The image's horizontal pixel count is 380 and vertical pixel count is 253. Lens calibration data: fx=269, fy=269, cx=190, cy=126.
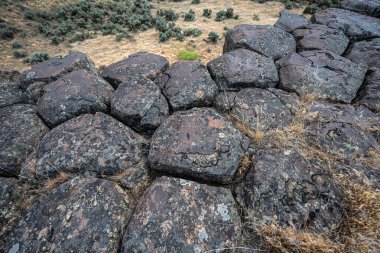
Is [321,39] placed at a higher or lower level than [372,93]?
higher

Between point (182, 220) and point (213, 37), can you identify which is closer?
point (182, 220)

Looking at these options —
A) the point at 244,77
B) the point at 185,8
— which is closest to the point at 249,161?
the point at 244,77

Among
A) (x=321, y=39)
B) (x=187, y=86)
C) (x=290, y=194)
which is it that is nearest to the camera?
(x=290, y=194)

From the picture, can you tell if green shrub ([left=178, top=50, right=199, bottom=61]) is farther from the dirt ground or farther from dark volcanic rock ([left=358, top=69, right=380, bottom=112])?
dark volcanic rock ([left=358, top=69, right=380, bottom=112])

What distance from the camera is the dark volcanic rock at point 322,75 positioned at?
327cm

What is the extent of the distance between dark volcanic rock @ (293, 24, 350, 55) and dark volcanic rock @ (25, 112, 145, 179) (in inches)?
116

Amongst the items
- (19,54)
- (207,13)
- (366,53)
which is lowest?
(19,54)

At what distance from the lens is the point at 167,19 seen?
6.98m

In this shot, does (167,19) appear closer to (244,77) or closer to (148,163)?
(244,77)

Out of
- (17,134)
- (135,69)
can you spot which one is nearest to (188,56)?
(135,69)

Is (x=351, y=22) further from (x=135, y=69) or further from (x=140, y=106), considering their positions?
(x=140, y=106)

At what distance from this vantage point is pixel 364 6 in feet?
17.1

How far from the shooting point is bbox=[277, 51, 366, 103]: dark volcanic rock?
3270 mm

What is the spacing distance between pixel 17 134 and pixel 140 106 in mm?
1303
